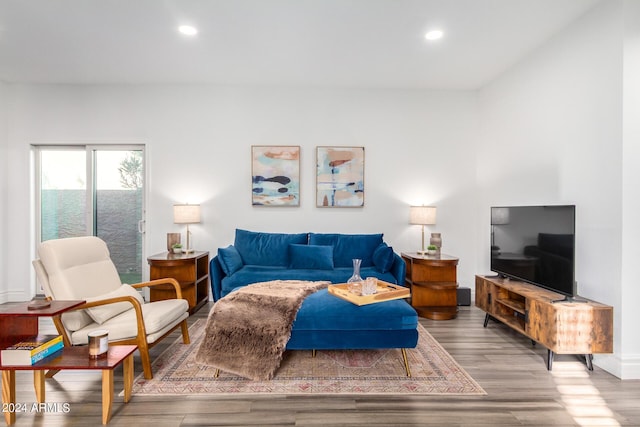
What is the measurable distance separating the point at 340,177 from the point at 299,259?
1.34 m

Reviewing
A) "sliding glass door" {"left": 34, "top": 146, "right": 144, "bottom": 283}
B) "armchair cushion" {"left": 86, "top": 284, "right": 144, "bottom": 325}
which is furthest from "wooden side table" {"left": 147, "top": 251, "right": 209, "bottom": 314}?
"armchair cushion" {"left": 86, "top": 284, "right": 144, "bottom": 325}

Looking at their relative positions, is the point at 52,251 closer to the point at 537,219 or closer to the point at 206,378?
the point at 206,378

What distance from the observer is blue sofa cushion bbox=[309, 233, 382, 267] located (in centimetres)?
424

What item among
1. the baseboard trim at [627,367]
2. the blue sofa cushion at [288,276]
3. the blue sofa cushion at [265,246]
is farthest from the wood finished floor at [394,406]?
the blue sofa cushion at [265,246]

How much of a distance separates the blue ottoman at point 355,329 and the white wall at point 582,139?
1.61 meters

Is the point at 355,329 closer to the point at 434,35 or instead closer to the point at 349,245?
the point at 349,245

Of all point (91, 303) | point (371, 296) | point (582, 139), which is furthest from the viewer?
point (582, 139)

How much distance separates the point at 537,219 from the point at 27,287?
6221mm

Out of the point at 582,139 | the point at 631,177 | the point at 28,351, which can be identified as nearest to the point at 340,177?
the point at 582,139

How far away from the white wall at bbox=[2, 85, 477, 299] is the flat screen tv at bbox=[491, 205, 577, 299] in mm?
1239

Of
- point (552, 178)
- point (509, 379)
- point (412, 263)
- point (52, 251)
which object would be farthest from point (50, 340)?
point (552, 178)

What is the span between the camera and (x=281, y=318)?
253 cm

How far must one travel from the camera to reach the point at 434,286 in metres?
3.90

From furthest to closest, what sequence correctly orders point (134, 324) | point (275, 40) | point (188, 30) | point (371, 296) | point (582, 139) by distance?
point (275, 40), point (188, 30), point (582, 139), point (371, 296), point (134, 324)
